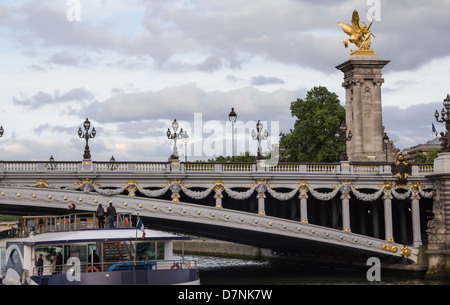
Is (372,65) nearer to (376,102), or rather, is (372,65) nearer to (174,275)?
(376,102)

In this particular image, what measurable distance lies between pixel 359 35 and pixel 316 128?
14697 millimetres

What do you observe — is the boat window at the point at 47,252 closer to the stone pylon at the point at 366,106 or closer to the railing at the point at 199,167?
the railing at the point at 199,167

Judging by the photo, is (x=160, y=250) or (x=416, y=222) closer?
(x=160, y=250)

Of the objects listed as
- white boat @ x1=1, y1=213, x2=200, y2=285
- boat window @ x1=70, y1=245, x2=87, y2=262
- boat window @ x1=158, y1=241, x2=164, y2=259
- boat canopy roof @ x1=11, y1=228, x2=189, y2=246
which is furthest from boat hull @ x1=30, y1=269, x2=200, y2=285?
boat window @ x1=158, y1=241, x2=164, y2=259

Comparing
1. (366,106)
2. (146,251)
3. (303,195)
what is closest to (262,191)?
(303,195)

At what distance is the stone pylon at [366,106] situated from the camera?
70.4 m

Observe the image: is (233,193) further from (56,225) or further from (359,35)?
(359,35)

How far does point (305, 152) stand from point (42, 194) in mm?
38781

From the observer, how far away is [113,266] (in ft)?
123

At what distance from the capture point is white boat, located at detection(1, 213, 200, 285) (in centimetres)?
3675

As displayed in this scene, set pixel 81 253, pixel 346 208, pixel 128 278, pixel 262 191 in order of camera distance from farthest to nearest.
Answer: pixel 346 208 → pixel 262 191 → pixel 81 253 → pixel 128 278

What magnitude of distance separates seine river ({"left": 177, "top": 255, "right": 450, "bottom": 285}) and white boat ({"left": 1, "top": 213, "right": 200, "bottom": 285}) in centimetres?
1649

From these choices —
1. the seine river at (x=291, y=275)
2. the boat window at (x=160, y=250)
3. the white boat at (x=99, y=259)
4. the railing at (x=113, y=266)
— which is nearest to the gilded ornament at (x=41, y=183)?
the seine river at (x=291, y=275)
